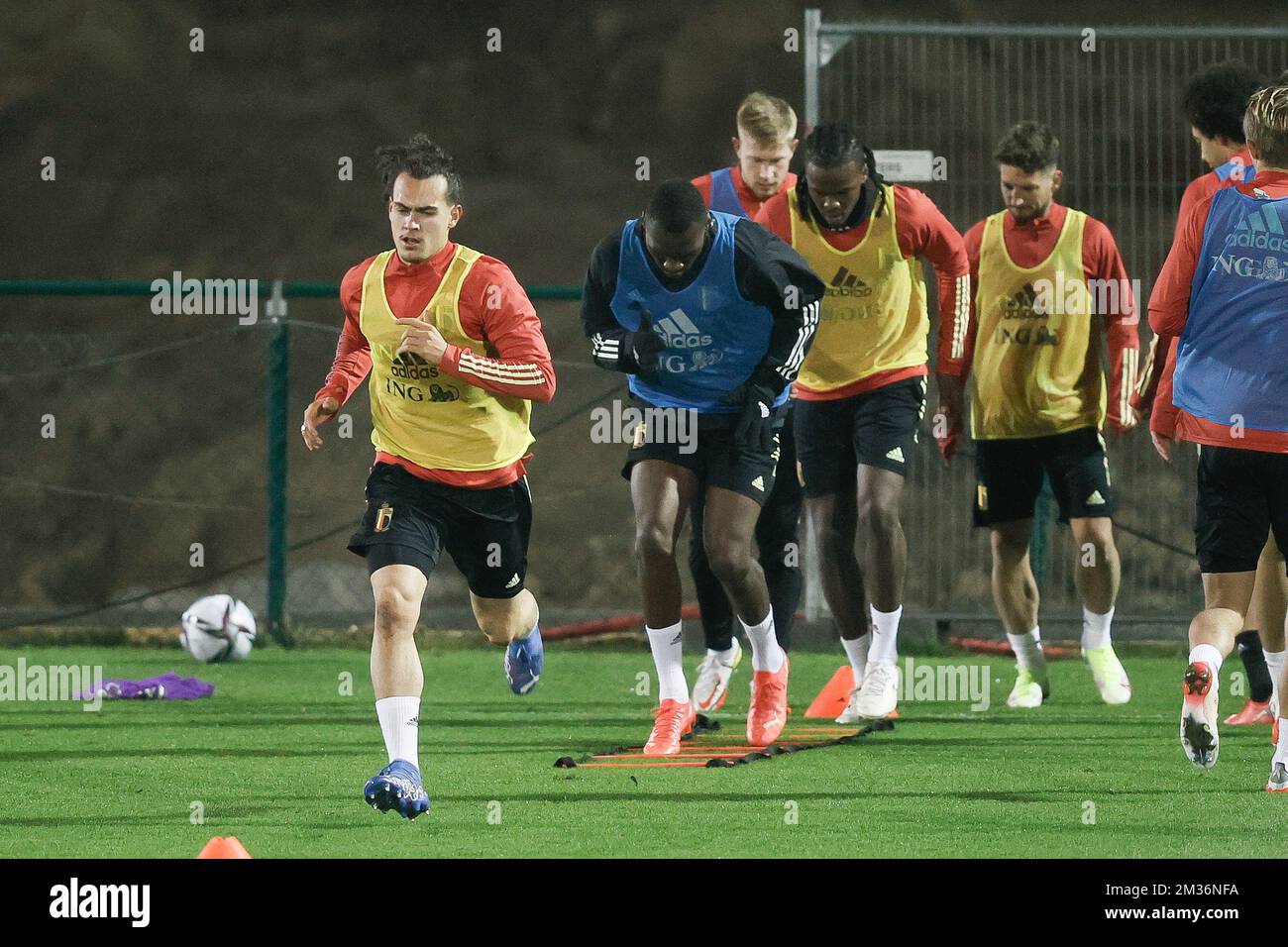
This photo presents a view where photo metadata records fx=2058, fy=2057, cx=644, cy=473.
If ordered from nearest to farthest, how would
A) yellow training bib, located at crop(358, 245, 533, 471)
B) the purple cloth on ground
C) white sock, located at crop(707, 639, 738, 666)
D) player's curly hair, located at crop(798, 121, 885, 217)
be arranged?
yellow training bib, located at crop(358, 245, 533, 471), player's curly hair, located at crop(798, 121, 885, 217), white sock, located at crop(707, 639, 738, 666), the purple cloth on ground

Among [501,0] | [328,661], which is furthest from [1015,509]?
[501,0]

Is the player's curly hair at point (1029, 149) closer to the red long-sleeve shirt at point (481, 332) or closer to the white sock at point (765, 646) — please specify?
the white sock at point (765, 646)

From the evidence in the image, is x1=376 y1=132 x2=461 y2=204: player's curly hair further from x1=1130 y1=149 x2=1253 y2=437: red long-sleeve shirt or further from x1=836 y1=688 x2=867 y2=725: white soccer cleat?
x1=836 y1=688 x2=867 y2=725: white soccer cleat

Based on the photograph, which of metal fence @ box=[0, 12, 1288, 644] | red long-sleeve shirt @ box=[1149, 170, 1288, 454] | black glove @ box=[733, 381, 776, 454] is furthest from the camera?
metal fence @ box=[0, 12, 1288, 644]

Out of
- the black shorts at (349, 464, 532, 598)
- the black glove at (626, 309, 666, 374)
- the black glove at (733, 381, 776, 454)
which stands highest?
the black glove at (626, 309, 666, 374)

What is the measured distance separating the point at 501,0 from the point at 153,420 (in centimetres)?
395

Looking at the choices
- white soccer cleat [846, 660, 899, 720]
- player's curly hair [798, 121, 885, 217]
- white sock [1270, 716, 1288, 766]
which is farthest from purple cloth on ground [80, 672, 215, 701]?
white sock [1270, 716, 1288, 766]

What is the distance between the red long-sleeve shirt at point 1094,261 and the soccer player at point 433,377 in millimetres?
2991

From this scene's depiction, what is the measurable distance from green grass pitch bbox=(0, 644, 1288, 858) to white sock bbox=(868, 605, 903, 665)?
326mm

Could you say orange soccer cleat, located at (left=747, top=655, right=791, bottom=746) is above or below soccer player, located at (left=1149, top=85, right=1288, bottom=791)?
below

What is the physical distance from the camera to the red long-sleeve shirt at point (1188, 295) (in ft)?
19.3

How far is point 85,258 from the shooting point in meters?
14.9

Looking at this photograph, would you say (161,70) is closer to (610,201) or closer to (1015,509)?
(610,201)

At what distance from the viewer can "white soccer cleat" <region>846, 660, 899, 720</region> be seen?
7945mm
